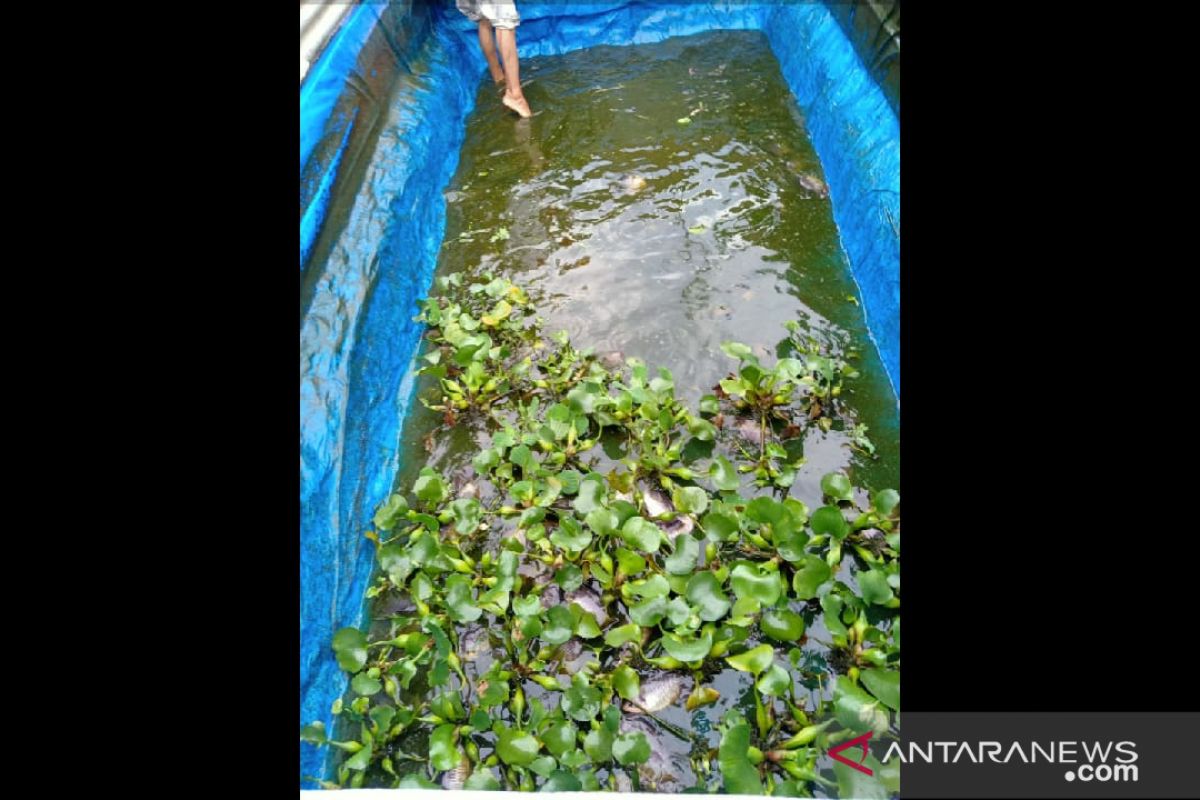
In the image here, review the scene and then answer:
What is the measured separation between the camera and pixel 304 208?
3277 millimetres

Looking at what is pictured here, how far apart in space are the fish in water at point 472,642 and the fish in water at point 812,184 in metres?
2.93

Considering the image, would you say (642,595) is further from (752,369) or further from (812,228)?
(812,228)

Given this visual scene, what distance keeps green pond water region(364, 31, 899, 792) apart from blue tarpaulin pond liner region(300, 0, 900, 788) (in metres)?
0.13

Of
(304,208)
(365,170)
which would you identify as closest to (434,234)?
(365,170)

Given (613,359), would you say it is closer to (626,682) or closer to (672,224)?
(672,224)

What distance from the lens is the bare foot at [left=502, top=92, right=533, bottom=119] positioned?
205 inches

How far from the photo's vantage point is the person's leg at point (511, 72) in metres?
5.02

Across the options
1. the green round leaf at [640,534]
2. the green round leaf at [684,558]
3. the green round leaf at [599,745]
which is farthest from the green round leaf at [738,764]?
the green round leaf at [640,534]

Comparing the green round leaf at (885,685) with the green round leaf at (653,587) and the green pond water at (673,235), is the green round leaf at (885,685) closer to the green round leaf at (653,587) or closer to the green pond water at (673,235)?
the green pond water at (673,235)

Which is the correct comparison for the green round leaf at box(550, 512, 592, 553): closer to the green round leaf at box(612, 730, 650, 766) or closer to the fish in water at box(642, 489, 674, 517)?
the fish in water at box(642, 489, 674, 517)

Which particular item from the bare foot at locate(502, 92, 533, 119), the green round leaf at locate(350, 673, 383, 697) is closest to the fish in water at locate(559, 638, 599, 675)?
the green round leaf at locate(350, 673, 383, 697)

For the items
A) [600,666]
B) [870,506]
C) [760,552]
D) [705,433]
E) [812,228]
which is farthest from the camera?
[812,228]

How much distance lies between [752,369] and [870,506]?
651 mm

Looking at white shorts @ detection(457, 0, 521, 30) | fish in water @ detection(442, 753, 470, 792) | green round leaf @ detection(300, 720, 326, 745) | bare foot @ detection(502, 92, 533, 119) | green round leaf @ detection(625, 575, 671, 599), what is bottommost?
fish in water @ detection(442, 753, 470, 792)
